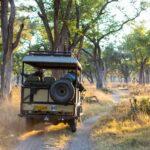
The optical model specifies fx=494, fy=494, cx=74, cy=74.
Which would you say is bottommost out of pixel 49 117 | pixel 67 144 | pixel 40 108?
pixel 67 144

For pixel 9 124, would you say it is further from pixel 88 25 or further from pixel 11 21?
pixel 88 25

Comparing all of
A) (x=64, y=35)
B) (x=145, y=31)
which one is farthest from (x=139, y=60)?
(x=64, y=35)

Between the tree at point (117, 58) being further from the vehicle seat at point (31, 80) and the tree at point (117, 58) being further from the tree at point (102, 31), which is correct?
the vehicle seat at point (31, 80)

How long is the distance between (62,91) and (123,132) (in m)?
2.61

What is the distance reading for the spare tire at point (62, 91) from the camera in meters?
17.4

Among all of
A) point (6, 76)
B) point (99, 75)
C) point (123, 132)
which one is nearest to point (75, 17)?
point (6, 76)

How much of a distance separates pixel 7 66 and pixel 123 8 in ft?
74.8

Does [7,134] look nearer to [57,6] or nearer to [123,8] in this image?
[57,6]

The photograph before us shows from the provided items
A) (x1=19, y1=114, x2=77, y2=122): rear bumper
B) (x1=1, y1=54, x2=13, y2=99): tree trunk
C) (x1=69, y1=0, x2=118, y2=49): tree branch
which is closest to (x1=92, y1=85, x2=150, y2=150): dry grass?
(x1=19, y1=114, x2=77, y2=122): rear bumper

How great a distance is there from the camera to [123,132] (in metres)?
16.9

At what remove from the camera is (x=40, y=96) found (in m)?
17.7

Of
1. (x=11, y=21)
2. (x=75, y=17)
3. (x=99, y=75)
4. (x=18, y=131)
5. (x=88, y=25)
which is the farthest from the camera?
(x=99, y=75)

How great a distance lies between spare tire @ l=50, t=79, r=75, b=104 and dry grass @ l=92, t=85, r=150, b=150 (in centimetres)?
156

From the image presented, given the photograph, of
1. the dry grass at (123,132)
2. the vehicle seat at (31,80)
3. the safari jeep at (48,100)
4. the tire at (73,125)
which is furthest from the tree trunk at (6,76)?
the tire at (73,125)
